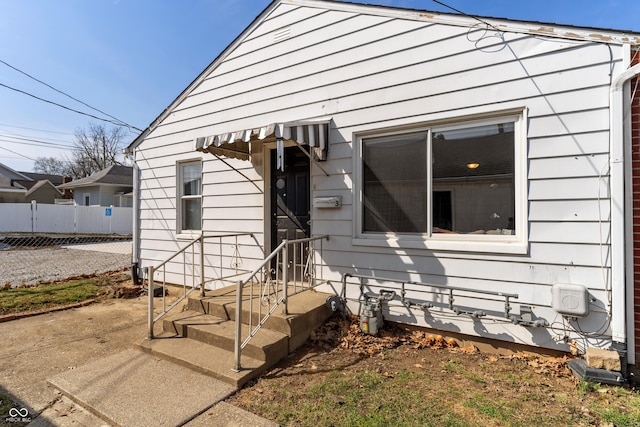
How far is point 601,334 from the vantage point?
287cm

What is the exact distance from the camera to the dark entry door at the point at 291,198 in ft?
15.6

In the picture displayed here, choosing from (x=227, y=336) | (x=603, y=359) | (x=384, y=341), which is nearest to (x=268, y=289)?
(x=227, y=336)

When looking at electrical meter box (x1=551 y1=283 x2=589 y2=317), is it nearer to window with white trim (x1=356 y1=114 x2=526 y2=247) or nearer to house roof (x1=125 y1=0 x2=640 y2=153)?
window with white trim (x1=356 y1=114 x2=526 y2=247)

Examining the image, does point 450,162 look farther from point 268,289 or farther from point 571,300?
point 268,289

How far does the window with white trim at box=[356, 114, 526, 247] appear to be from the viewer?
332 cm

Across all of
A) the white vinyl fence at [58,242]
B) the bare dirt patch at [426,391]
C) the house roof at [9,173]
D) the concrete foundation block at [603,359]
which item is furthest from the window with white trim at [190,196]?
the house roof at [9,173]

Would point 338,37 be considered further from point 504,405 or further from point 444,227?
point 504,405

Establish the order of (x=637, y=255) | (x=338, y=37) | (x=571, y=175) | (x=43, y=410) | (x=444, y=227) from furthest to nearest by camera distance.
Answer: (x=338, y=37) < (x=444, y=227) < (x=571, y=175) < (x=637, y=255) < (x=43, y=410)

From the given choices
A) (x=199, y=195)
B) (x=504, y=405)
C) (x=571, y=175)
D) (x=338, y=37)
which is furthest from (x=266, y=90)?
(x=504, y=405)

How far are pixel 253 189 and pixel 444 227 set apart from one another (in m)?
2.98

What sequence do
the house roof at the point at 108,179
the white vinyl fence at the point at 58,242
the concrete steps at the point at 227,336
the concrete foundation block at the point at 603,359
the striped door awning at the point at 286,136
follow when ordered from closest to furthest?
1. the concrete foundation block at the point at 603,359
2. the concrete steps at the point at 227,336
3. the striped door awning at the point at 286,136
4. the white vinyl fence at the point at 58,242
5. the house roof at the point at 108,179

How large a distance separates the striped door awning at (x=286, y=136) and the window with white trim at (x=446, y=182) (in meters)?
0.52

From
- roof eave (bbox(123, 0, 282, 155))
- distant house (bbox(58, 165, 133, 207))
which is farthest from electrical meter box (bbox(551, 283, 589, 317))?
distant house (bbox(58, 165, 133, 207))

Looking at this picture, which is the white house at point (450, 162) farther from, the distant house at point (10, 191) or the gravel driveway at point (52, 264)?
the distant house at point (10, 191)
